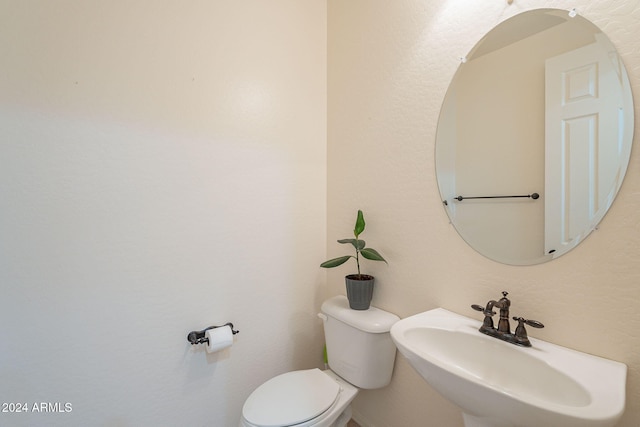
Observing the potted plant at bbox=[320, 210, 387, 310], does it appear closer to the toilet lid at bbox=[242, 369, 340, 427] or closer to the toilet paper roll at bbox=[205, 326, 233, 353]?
the toilet lid at bbox=[242, 369, 340, 427]

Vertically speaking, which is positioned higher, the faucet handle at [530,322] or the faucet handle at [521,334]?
the faucet handle at [530,322]

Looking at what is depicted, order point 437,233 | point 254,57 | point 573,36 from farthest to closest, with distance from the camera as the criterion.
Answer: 1. point 254,57
2. point 437,233
3. point 573,36

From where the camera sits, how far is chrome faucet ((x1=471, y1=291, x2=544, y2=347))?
2.69 ft

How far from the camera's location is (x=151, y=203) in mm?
1134

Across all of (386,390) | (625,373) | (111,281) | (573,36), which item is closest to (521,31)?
(573,36)

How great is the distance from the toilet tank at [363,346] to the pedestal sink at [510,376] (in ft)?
0.85

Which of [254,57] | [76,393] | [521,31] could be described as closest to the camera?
[521,31]

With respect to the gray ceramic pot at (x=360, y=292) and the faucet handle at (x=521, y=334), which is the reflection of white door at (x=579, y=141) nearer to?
the faucet handle at (x=521, y=334)

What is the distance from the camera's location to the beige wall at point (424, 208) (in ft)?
2.35

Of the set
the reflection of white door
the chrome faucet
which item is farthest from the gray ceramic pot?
the reflection of white door

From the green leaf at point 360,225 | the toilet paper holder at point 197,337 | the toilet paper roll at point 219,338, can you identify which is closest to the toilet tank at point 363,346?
the green leaf at point 360,225

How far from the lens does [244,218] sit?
1.37 metres

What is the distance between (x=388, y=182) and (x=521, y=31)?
71 centimetres

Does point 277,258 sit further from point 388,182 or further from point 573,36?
point 573,36
